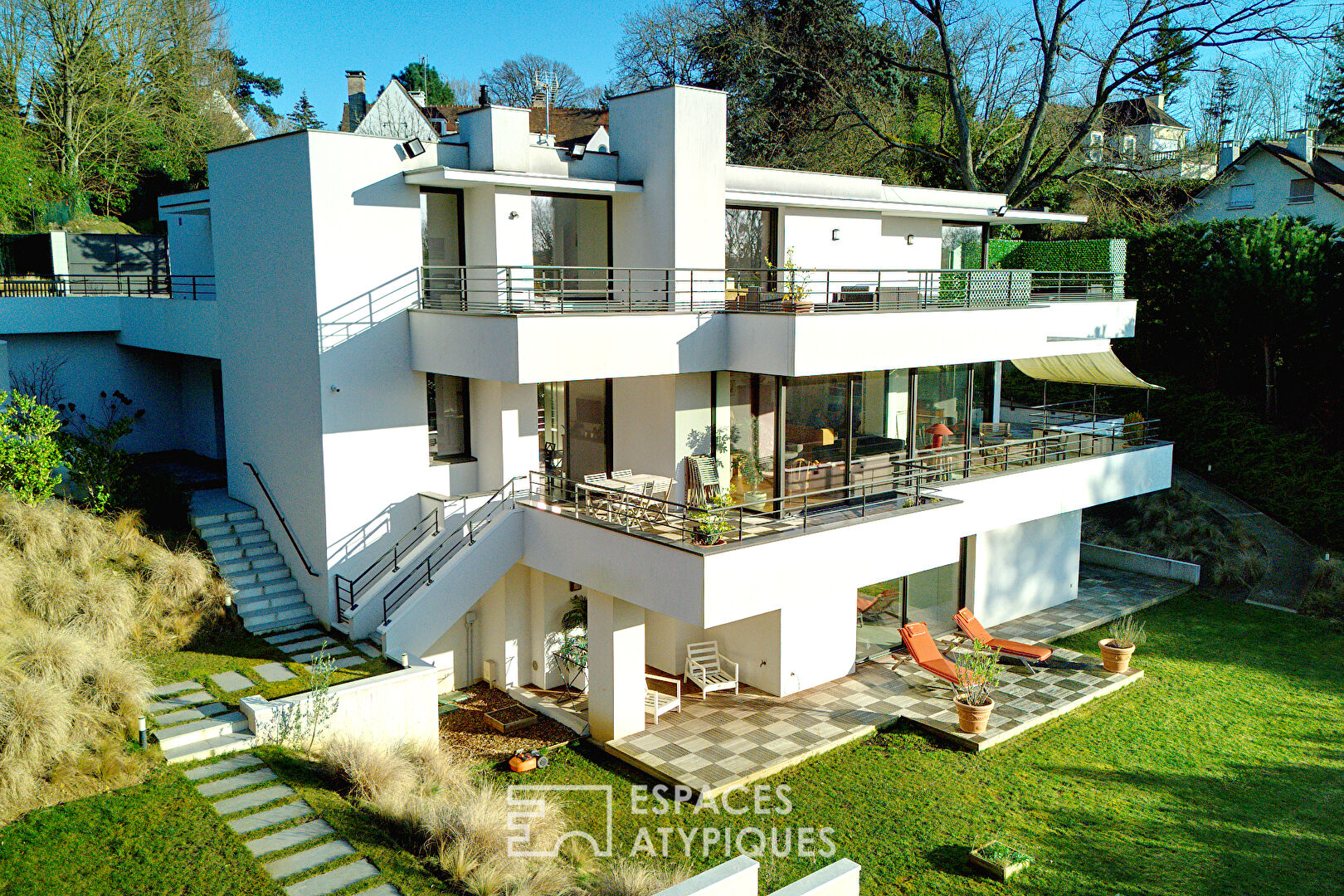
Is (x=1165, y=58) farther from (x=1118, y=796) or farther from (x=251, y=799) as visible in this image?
(x=251, y=799)

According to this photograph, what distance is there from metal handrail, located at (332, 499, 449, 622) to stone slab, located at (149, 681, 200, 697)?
304 centimetres

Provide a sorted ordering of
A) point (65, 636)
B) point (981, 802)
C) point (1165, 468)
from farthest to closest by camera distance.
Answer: point (1165, 468) < point (981, 802) < point (65, 636)

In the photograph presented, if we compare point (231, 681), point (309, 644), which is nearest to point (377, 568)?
point (309, 644)

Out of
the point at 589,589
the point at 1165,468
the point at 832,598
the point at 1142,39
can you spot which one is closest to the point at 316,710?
the point at 589,589

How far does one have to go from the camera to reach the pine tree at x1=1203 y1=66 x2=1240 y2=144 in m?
56.6

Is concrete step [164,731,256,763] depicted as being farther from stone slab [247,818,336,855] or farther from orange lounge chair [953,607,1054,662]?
orange lounge chair [953,607,1054,662]

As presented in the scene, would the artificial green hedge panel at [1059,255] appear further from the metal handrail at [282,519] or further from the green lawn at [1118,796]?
the metal handrail at [282,519]

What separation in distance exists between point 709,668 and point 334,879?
30.8 ft

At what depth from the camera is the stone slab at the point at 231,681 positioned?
563 inches

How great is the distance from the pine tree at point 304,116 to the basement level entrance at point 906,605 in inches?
2176

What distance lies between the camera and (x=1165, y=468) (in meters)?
24.0

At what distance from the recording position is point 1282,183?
37.5 metres

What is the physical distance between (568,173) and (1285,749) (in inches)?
634

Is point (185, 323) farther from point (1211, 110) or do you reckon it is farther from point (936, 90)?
point (1211, 110)
